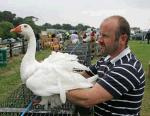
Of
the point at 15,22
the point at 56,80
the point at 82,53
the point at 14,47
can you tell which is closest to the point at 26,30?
the point at 82,53

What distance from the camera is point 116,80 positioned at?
3.12 m

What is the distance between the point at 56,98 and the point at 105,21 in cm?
66

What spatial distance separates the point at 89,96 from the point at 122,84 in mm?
259

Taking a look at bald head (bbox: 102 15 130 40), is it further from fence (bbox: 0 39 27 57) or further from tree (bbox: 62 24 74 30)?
tree (bbox: 62 24 74 30)

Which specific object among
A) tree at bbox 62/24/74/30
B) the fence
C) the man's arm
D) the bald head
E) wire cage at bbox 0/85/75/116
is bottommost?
tree at bbox 62/24/74/30

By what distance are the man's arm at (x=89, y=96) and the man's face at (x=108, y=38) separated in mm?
296

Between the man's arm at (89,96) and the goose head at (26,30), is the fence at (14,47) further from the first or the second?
the man's arm at (89,96)

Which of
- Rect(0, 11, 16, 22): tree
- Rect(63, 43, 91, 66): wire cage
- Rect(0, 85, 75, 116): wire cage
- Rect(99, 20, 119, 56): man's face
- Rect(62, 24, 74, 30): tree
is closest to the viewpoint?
Rect(99, 20, 119, 56): man's face

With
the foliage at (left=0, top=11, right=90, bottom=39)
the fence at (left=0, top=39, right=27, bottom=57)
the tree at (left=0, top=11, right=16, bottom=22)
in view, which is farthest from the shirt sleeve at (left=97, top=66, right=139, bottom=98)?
the tree at (left=0, top=11, right=16, bottom=22)

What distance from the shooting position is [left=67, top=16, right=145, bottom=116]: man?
121 inches

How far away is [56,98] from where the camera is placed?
316cm

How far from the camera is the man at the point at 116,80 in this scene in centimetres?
308

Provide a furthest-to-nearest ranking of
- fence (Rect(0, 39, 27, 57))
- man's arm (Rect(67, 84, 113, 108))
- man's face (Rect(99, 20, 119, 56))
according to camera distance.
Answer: fence (Rect(0, 39, 27, 57)) < man's face (Rect(99, 20, 119, 56)) < man's arm (Rect(67, 84, 113, 108))

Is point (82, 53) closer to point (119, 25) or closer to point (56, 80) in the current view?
point (119, 25)
